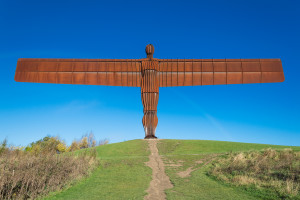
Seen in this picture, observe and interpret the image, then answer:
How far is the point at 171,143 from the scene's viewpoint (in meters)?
22.5

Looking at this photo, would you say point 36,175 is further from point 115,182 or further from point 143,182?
point 143,182

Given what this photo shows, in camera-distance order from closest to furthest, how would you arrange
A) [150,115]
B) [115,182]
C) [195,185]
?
[195,185], [115,182], [150,115]

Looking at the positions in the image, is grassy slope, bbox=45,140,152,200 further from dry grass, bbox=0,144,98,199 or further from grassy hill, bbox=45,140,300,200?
dry grass, bbox=0,144,98,199

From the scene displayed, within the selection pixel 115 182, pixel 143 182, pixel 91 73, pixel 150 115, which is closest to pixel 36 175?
pixel 115 182

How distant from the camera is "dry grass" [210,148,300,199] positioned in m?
9.52

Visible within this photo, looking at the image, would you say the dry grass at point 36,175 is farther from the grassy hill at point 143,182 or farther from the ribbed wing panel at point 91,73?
the ribbed wing panel at point 91,73

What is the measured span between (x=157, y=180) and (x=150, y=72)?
12.9 meters

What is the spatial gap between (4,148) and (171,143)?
44.1ft

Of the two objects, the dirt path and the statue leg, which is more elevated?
the statue leg

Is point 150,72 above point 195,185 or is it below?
above

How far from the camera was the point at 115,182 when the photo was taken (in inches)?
441

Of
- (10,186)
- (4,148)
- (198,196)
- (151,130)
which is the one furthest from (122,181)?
(151,130)

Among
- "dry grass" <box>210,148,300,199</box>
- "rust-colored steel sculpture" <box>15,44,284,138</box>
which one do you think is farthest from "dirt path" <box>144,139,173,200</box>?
"rust-colored steel sculpture" <box>15,44,284,138</box>

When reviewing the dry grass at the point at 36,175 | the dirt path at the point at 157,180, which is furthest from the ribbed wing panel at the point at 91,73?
the dry grass at the point at 36,175
